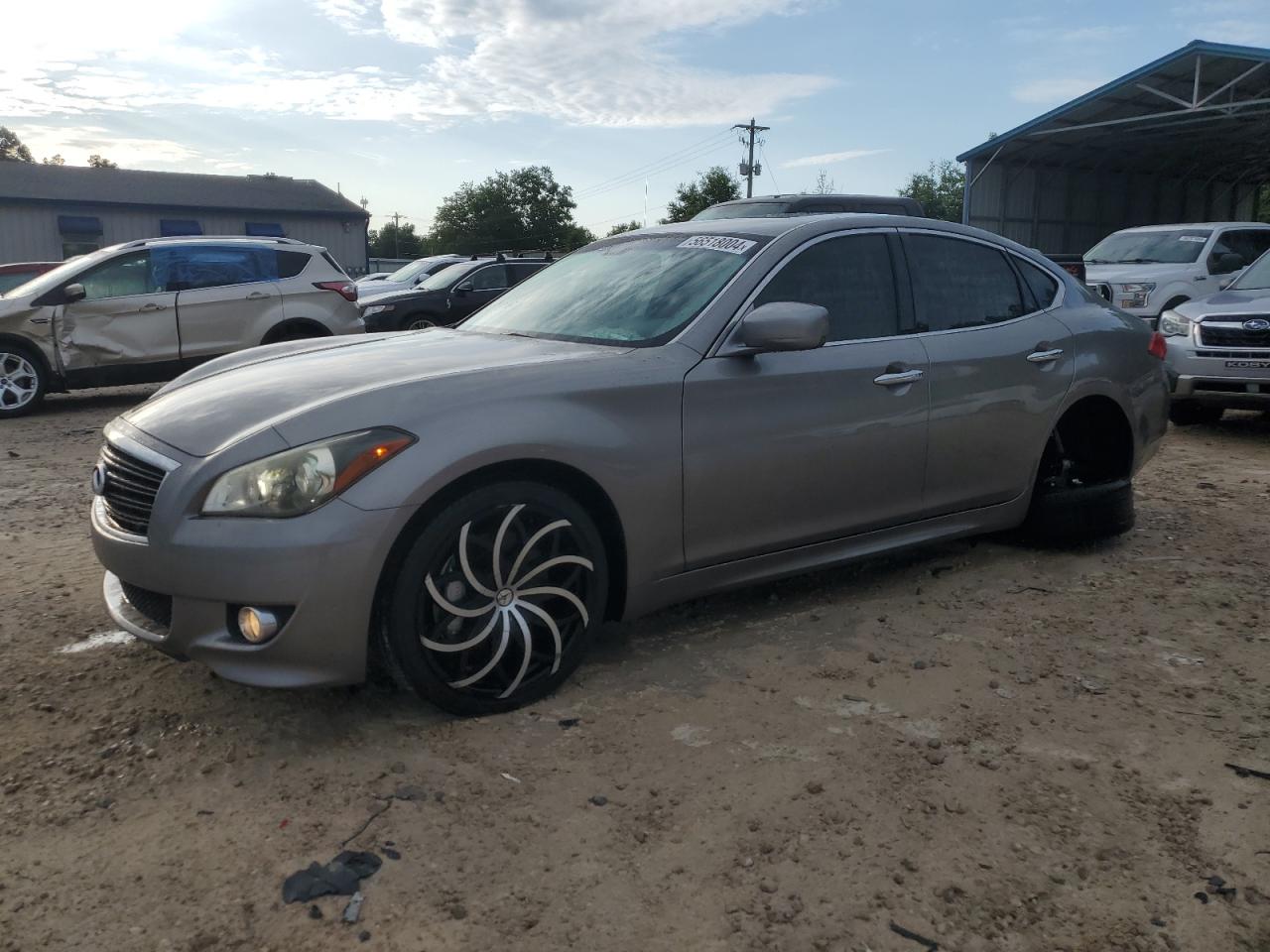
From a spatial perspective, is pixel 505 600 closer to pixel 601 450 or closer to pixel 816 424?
pixel 601 450

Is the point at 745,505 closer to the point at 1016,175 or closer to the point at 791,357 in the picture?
the point at 791,357

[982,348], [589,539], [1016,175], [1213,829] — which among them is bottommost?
[1213,829]

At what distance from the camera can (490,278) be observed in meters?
16.6

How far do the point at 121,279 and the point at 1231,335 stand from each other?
989cm

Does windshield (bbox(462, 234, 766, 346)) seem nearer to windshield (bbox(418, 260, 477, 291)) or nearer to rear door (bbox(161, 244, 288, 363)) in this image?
rear door (bbox(161, 244, 288, 363))

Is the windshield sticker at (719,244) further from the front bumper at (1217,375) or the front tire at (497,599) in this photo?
the front bumper at (1217,375)

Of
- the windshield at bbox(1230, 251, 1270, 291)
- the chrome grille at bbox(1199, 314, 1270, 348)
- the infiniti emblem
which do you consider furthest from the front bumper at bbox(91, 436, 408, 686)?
the windshield at bbox(1230, 251, 1270, 291)

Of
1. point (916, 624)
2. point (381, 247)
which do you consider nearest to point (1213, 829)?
point (916, 624)

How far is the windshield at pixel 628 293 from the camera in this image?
151 inches

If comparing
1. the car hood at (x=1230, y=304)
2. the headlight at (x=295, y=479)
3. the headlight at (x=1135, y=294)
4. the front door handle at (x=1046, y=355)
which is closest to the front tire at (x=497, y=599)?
the headlight at (x=295, y=479)

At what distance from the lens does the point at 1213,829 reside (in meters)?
2.69

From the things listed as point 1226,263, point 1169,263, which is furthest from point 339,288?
point 1226,263

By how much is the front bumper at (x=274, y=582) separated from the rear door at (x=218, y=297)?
777cm

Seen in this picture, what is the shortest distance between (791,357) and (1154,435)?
247 centimetres
